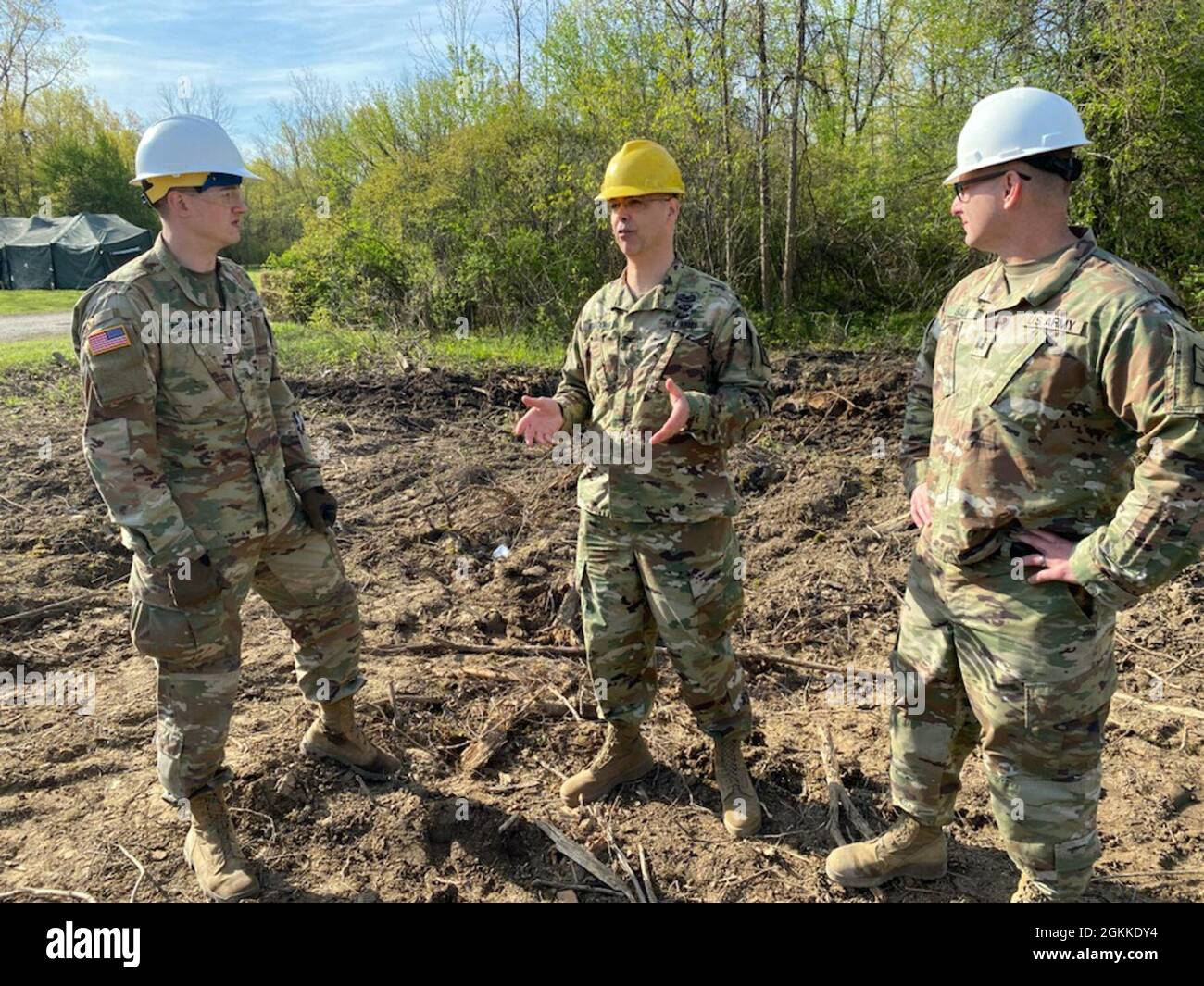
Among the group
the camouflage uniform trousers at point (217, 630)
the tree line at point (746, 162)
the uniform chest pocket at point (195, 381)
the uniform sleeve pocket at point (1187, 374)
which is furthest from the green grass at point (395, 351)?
the uniform sleeve pocket at point (1187, 374)

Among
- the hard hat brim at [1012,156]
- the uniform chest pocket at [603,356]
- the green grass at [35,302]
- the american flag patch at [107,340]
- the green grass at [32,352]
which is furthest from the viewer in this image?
the green grass at [35,302]

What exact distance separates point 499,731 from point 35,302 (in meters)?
22.9

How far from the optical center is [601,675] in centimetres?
317

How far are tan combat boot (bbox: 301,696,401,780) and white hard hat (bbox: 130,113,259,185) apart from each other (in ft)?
6.77

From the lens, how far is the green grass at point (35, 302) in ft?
63.0

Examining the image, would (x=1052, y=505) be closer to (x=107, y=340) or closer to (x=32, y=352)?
(x=107, y=340)

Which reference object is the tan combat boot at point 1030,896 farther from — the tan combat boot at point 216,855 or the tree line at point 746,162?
the tree line at point 746,162

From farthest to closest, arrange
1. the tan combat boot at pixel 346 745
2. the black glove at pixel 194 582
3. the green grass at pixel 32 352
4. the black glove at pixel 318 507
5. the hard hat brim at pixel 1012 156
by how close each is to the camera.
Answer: the green grass at pixel 32 352, the tan combat boot at pixel 346 745, the black glove at pixel 318 507, the black glove at pixel 194 582, the hard hat brim at pixel 1012 156

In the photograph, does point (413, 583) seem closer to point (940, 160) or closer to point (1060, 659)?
point (1060, 659)

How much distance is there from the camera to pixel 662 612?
298cm

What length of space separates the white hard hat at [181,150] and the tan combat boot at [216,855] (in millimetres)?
2141

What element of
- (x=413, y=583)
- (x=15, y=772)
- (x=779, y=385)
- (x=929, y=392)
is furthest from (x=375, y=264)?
(x=929, y=392)

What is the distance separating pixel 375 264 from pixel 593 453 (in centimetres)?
1495

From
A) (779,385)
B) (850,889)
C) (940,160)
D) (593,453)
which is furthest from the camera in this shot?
(940,160)
